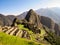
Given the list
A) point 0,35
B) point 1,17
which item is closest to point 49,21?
point 1,17

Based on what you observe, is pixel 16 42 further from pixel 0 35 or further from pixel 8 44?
pixel 0 35

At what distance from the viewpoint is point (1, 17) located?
14950 centimetres

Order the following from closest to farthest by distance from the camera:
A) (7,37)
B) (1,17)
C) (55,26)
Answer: (7,37), (55,26), (1,17)

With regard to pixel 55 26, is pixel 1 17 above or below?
above

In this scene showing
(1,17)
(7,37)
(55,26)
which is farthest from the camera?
(1,17)

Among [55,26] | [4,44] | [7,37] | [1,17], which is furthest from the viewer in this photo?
[1,17]

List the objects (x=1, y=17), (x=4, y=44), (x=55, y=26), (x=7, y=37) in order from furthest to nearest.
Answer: (x=1, y=17)
(x=55, y=26)
(x=7, y=37)
(x=4, y=44)

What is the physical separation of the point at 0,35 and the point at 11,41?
618mm

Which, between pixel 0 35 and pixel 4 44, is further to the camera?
pixel 0 35

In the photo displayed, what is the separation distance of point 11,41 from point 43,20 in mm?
125186

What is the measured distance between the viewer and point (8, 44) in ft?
14.9

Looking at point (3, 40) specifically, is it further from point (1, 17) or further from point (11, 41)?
point (1, 17)

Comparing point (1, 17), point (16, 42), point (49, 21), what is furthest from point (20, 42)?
point (1, 17)

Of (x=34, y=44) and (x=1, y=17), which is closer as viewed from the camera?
(x=34, y=44)
